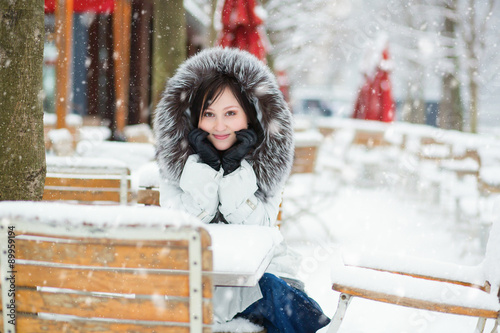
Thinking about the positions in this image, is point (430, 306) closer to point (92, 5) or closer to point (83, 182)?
point (83, 182)

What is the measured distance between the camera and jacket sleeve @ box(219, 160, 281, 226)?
2312 millimetres

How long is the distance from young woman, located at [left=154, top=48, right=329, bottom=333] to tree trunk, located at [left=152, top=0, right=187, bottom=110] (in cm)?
280

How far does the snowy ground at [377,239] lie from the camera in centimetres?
335

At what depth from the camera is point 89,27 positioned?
11.5 m

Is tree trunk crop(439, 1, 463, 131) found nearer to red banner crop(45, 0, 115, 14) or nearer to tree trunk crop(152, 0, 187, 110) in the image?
red banner crop(45, 0, 115, 14)

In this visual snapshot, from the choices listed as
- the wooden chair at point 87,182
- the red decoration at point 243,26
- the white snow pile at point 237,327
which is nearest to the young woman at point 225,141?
the white snow pile at point 237,327

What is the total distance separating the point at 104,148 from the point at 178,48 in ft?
4.83

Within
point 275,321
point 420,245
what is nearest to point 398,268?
point 275,321

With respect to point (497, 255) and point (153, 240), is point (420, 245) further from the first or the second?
point (153, 240)

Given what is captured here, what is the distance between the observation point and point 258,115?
2.58 meters

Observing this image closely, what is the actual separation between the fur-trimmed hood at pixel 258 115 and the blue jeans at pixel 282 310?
0.63 meters

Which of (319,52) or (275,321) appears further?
(319,52)

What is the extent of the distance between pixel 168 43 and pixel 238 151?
327 centimetres

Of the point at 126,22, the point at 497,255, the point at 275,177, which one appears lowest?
the point at 497,255
